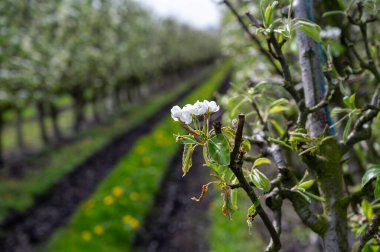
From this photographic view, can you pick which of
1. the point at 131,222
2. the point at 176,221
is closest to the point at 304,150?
the point at 131,222

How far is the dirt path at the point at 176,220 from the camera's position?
29.0ft

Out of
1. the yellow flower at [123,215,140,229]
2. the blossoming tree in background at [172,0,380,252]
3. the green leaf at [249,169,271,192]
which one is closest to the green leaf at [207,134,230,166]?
the blossoming tree in background at [172,0,380,252]

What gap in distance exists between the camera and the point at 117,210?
956 centimetres

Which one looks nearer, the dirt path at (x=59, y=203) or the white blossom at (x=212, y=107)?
the white blossom at (x=212, y=107)

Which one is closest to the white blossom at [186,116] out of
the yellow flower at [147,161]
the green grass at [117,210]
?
the green grass at [117,210]

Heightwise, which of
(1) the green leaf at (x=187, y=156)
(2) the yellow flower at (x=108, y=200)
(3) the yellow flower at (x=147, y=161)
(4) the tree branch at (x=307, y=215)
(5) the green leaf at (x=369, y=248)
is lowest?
(3) the yellow flower at (x=147, y=161)

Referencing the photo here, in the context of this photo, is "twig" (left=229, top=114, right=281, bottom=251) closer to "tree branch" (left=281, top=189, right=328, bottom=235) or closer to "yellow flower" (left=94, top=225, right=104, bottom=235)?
"tree branch" (left=281, top=189, right=328, bottom=235)

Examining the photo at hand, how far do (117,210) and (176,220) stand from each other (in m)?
1.39

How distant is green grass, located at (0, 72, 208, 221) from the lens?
1112cm

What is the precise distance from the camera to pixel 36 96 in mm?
14648

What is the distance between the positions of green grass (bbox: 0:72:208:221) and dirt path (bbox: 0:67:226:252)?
237 millimetres

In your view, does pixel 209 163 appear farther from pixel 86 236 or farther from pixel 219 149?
pixel 86 236

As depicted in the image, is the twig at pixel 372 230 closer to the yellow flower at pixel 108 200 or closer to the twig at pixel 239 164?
the twig at pixel 239 164

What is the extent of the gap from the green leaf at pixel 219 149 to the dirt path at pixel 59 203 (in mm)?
8420
